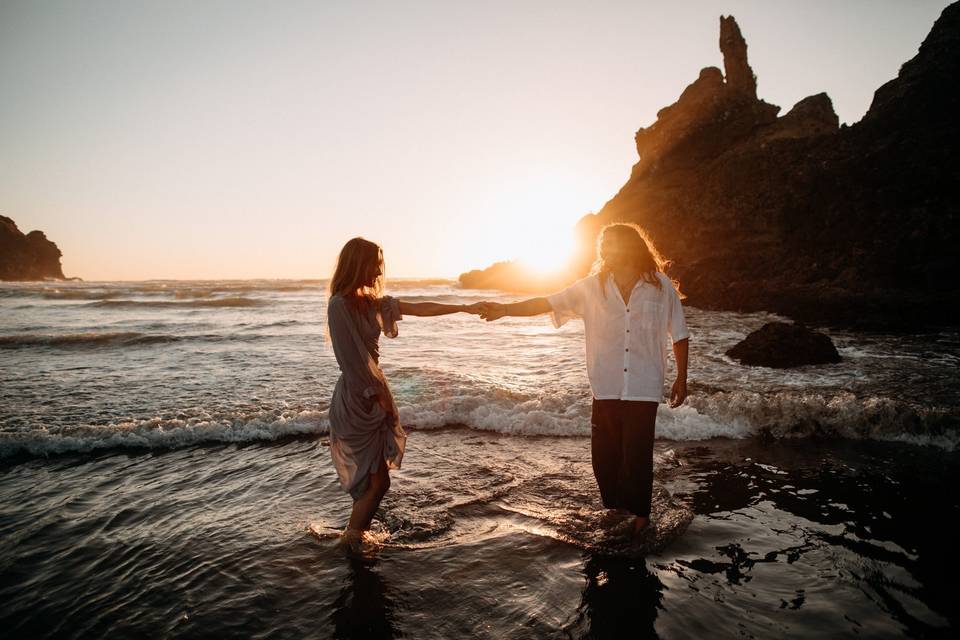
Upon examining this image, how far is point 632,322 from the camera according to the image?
3619 mm

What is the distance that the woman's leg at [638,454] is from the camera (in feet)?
11.7

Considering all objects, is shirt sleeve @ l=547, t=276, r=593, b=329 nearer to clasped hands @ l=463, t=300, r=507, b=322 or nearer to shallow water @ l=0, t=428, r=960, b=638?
clasped hands @ l=463, t=300, r=507, b=322

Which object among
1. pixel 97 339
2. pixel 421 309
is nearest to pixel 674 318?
pixel 421 309

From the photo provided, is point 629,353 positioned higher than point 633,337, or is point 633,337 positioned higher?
point 633,337

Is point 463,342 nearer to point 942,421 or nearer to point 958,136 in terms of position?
point 942,421

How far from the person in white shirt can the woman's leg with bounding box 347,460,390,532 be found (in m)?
1.77

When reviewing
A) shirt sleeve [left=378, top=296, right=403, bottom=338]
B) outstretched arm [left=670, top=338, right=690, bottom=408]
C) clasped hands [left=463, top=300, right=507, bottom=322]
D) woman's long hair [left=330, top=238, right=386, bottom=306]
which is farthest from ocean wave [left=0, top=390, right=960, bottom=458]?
woman's long hair [left=330, top=238, right=386, bottom=306]

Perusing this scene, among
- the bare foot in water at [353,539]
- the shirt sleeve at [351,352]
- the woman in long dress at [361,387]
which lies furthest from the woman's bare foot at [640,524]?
the shirt sleeve at [351,352]

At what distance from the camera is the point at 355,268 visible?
348cm

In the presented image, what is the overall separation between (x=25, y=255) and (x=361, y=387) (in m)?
155

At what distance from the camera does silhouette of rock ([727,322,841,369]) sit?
1057 centimetres

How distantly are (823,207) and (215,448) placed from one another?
3732 centimetres

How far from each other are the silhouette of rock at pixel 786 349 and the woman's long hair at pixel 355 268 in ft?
33.9

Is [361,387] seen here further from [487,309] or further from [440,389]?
[440,389]
